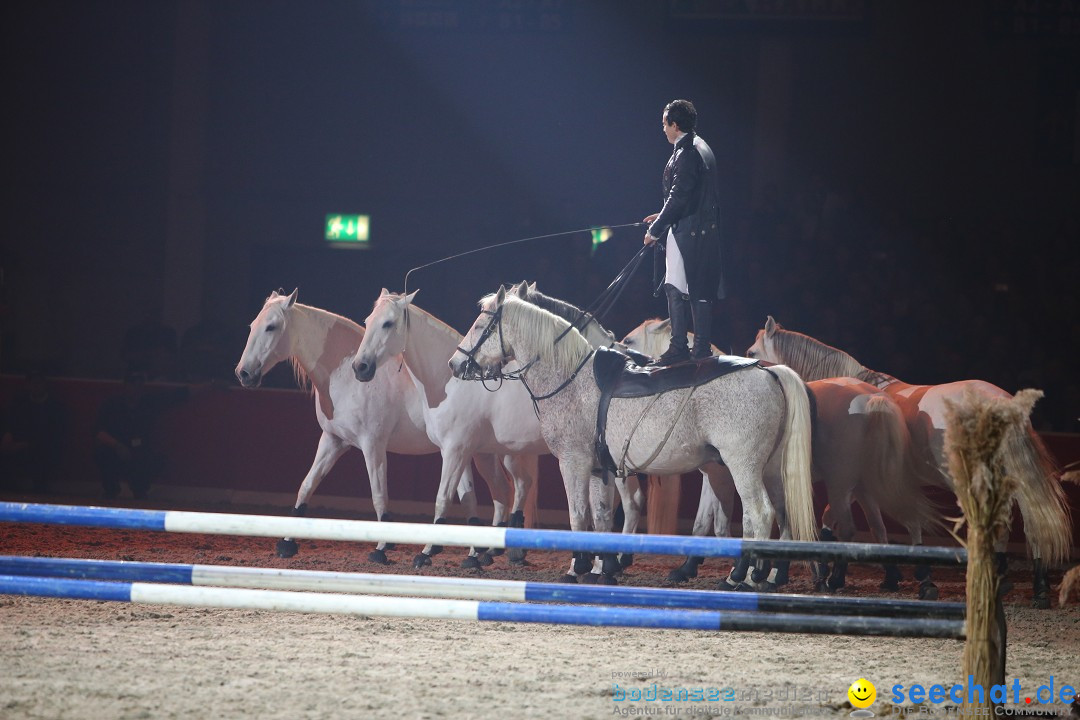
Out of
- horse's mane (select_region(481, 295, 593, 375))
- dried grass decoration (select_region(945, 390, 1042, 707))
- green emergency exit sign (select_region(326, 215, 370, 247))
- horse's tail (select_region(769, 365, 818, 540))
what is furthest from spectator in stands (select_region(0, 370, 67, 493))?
dried grass decoration (select_region(945, 390, 1042, 707))

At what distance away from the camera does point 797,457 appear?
6930 mm

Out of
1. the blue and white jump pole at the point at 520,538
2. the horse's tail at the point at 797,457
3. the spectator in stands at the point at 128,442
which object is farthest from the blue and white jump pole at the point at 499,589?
the spectator in stands at the point at 128,442

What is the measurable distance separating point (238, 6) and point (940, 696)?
14.8 m

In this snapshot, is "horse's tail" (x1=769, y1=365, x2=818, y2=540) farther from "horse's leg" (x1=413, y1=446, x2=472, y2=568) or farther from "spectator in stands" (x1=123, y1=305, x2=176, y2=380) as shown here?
"spectator in stands" (x1=123, y1=305, x2=176, y2=380)

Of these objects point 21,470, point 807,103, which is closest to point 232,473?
point 21,470

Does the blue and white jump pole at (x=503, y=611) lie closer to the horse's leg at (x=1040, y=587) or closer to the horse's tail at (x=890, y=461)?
the horse's tail at (x=890, y=461)

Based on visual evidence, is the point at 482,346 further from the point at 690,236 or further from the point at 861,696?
the point at 861,696

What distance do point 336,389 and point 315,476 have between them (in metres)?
0.76

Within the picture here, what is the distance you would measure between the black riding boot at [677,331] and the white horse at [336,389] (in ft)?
8.73

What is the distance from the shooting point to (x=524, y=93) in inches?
631

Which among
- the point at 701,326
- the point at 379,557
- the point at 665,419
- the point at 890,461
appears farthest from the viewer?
the point at 379,557

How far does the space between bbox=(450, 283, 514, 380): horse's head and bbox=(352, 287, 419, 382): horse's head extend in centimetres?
125

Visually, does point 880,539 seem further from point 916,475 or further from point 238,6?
point 238,6

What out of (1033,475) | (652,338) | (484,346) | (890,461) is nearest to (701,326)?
(484,346)
